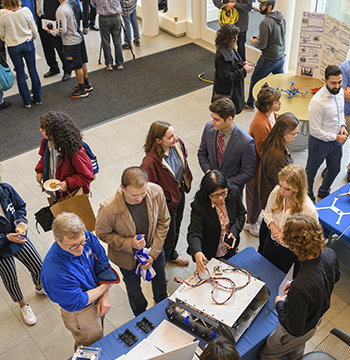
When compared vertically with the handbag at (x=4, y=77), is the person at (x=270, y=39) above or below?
above

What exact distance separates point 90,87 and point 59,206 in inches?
161

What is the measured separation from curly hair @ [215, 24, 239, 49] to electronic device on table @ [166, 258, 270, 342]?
300 centimetres

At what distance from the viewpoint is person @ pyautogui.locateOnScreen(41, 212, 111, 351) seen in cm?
230

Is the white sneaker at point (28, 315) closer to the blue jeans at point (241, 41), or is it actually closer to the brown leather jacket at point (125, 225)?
the brown leather jacket at point (125, 225)

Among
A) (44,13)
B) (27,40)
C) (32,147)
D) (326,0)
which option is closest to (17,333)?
(32,147)

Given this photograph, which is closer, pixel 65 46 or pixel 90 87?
pixel 65 46

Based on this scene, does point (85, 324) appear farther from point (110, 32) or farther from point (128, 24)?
point (128, 24)

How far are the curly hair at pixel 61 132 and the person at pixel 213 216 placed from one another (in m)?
1.19

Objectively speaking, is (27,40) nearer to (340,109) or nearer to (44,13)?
(44,13)

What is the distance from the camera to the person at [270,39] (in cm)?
543

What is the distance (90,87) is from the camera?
7020 mm

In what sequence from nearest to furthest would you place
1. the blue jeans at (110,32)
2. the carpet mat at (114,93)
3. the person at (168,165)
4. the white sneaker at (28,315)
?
the person at (168,165)
the white sneaker at (28,315)
the carpet mat at (114,93)
the blue jeans at (110,32)

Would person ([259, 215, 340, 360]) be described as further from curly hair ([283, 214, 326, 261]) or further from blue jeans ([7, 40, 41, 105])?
blue jeans ([7, 40, 41, 105])

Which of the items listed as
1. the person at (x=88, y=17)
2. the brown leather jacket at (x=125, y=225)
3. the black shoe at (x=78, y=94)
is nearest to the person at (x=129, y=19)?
the person at (x=88, y=17)
